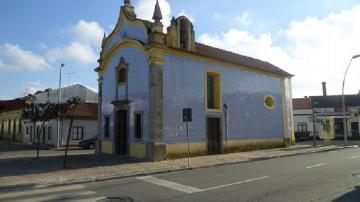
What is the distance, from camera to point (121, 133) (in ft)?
71.1

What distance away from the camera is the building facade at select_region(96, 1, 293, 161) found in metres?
18.9

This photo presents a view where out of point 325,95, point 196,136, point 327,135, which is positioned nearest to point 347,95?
point 325,95

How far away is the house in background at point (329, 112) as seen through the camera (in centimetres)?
5194

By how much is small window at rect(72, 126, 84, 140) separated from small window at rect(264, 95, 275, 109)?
806 inches

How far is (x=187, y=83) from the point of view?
2041 cm

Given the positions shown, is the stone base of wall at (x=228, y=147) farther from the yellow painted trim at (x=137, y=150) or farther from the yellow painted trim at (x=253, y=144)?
the yellow painted trim at (x=137, y=150)

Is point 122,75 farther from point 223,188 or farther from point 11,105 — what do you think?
point 11,105

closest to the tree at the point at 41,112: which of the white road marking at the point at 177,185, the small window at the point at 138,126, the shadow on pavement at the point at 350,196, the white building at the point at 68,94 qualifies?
the small window at the point at 138,126

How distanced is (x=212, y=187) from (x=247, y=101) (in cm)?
1513

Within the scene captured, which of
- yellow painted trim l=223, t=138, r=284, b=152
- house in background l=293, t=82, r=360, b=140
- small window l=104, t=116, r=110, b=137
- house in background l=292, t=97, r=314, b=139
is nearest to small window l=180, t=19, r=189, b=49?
yellow painted trim l=223, t=138, r=284, b=152

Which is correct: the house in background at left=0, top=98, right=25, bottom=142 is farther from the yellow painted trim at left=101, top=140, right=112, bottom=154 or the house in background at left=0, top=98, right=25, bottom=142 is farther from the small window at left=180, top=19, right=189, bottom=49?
the small window at left=180, top=19, right=189, bottom=49

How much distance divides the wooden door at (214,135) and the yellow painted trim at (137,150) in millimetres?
4528

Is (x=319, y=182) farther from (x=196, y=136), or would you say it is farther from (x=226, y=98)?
(x=226, y=98)

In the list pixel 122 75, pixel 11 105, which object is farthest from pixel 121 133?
pixel 11 105
